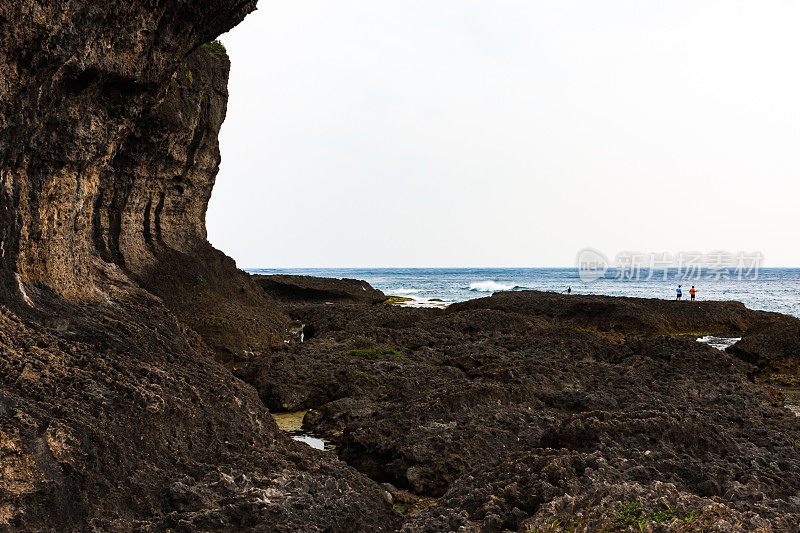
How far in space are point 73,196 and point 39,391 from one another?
3.73 meters

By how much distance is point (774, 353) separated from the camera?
661 inches

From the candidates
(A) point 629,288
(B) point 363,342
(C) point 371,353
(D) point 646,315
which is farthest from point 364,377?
(A) point 629,288

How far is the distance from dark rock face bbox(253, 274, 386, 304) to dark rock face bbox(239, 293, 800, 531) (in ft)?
56.0

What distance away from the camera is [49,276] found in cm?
734

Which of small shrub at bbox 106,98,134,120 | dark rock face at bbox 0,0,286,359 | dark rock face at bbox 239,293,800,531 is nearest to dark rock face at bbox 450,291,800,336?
dark rock face at bbox 239,293,800,531

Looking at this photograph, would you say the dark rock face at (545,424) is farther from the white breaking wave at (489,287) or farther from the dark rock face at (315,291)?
the white breaking wave at (489,287)

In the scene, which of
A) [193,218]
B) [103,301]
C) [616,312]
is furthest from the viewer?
[616,312]

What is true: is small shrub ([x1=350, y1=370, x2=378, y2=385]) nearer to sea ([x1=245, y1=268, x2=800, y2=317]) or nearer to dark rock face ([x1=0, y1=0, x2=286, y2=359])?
dark rock face ([x1=0, y1=0, x2=286, y2=359])

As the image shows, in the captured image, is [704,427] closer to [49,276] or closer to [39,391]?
[39,391]

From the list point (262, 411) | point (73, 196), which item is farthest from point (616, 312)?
point (73, 196)

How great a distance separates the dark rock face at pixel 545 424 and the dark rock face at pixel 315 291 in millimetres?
17057

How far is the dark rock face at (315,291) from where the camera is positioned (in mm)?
35031

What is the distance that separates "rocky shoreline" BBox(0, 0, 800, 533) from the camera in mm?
4824

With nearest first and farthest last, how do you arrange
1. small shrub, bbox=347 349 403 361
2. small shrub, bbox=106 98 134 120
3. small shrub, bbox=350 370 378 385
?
1. small shrub, bbox=106 98 134 120
2. small shrub, bbox=350 370 378 385
3. small shrub, bbox=347 349 403 361
